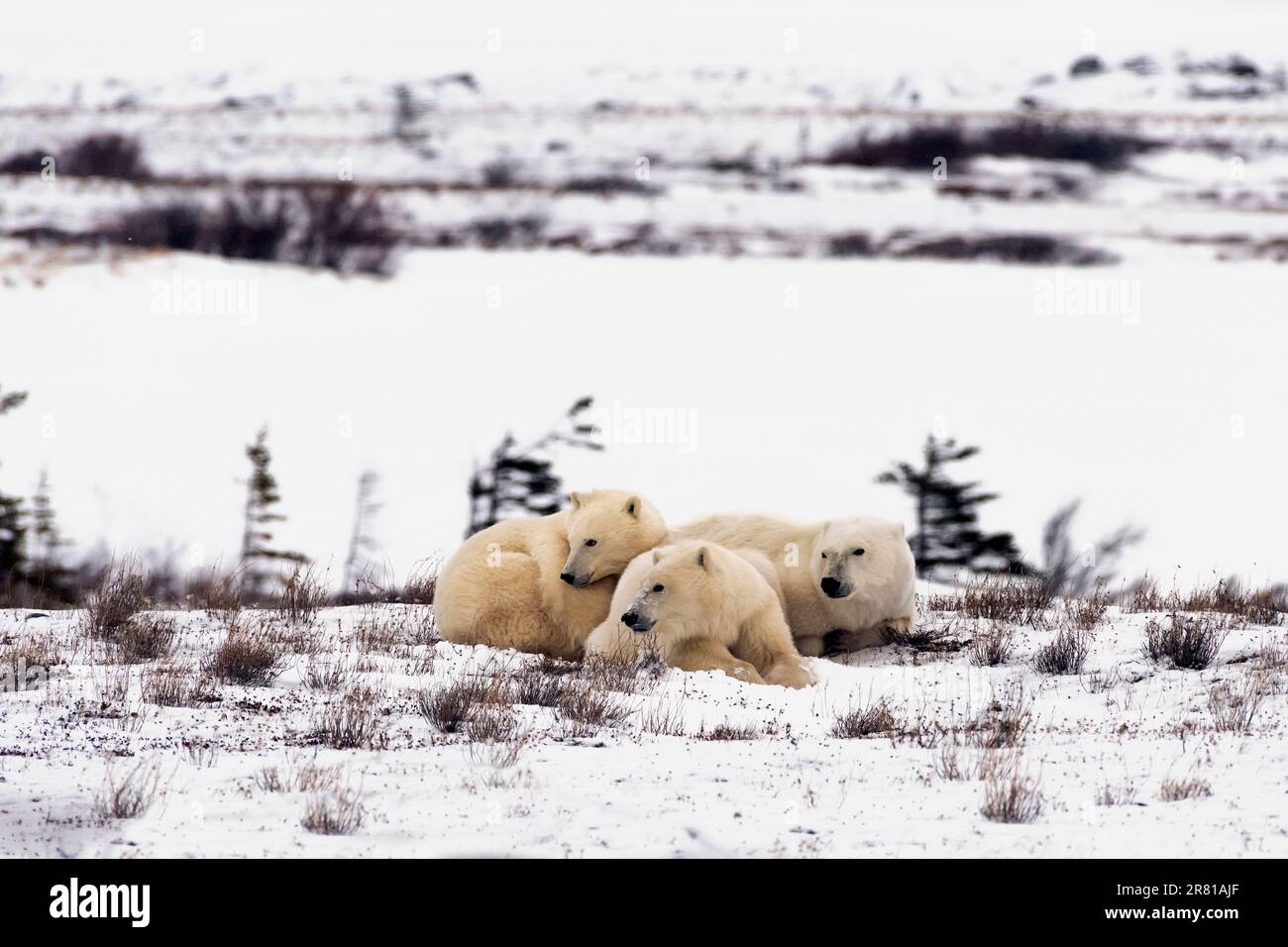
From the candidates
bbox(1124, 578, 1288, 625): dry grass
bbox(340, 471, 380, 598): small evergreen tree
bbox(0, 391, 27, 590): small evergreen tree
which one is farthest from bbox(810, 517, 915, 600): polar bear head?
bbox(0, 391, 27, 590): small evergreen tree

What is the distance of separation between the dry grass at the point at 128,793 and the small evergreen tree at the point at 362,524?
11.3 metres

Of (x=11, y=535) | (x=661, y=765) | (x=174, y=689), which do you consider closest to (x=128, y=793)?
(x=174, y=689)

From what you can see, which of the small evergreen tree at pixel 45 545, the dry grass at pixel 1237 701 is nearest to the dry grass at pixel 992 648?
the dry grass at pixel 1237 701

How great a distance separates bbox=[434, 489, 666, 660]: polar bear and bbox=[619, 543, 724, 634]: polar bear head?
0.58 meters

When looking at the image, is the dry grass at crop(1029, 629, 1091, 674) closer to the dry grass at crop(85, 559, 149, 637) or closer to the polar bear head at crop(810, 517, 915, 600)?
the polar bear head at crop(810, 517, 915, 600)

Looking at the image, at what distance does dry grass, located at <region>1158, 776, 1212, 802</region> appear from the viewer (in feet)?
16.8

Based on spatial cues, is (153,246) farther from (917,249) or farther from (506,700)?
(506,700)

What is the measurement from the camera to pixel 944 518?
19469 millimetres

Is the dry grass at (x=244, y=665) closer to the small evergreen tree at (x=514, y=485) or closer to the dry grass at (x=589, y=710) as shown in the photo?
the dry grass at (x=589, y=710)

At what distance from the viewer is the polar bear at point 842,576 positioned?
27.5ft
